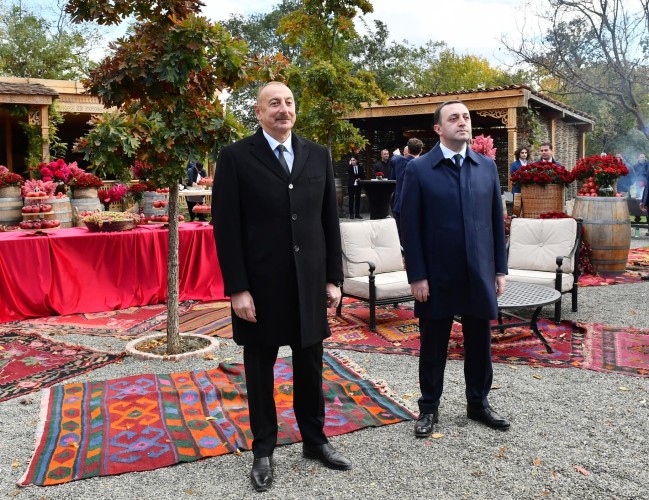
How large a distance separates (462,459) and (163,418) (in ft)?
5.95

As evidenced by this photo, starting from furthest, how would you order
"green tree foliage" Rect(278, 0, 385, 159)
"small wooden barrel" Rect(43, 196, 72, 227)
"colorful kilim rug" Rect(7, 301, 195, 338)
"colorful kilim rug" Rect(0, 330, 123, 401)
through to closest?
"green tree foliage" Rect(278, 0, 385, 159)
"small wooden barrel" Rect(43, 196, 72, 227)
"colorful kilim rug" Rect(7, 301, 195, 338)
"colorful kilim rug" Rect(0, 330, 123, 401)

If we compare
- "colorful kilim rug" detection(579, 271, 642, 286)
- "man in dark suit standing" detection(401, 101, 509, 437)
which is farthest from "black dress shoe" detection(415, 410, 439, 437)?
"colorful kilim rug" detection(579, 271, 642, 286)

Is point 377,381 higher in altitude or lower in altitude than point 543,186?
lower

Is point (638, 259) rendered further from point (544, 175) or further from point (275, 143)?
point (275, 143)

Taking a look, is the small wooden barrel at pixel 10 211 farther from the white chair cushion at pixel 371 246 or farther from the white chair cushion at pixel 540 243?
the white chair cushion at pixel 540 243

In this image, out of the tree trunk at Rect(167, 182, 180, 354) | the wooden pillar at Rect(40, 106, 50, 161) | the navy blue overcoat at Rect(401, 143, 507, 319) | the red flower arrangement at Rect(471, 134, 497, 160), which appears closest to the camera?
the navy blue overcoat at Rect(401, 143, 507, 319)

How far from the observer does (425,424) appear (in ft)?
12.1

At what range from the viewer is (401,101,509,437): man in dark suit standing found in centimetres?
356

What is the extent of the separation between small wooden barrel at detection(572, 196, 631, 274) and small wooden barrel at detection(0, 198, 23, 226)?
7.58 metres

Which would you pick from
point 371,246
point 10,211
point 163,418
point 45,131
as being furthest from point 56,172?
point 45,131

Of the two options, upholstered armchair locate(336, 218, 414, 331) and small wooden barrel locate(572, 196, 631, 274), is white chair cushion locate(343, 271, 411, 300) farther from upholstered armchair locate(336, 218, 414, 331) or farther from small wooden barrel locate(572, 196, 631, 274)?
small wooden barrel locate(572, 196, 631, 274)

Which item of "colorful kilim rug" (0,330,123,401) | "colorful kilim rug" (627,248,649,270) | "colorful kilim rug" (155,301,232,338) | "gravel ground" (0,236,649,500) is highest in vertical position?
"colorful kilim rug" (627,248,649,270)

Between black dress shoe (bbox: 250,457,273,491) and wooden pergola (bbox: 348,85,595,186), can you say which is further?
wooden pergola (bbox: 348,85,595,186)

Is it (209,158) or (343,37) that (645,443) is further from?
(343,37)
